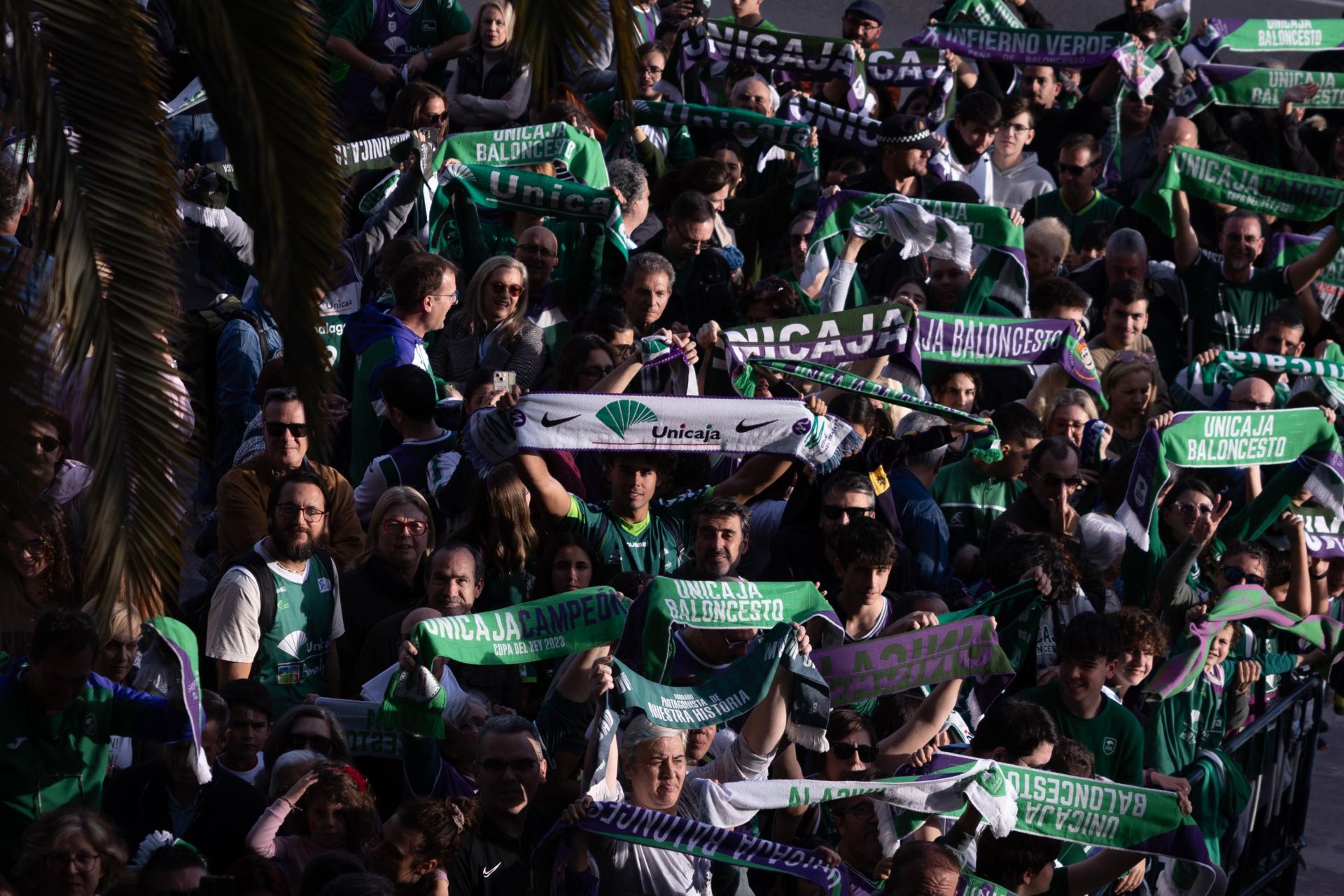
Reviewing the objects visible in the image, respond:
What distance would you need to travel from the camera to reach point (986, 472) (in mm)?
9180

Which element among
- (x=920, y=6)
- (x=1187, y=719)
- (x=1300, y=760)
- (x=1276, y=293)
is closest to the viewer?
(x=1187, y=719)

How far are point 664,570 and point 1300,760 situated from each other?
317cm

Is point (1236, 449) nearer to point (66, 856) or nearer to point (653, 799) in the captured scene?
point (653, 799)

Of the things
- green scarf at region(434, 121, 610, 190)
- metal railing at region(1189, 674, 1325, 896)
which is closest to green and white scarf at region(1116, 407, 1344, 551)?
metal railing at region(1189, 674, 1325, 896)

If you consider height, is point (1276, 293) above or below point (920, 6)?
below

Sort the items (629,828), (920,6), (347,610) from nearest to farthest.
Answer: (629,828), (347,610), (920,6)

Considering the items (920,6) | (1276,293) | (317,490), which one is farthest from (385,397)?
(920,6)

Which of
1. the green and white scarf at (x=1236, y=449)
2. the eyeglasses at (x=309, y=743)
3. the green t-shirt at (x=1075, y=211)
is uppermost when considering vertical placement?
the green t-shirt at (x=1075, y=211)

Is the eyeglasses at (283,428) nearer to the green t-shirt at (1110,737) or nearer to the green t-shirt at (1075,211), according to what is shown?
the green t-shirt at (1110,737)

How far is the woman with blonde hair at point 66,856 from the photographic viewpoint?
6012 mm

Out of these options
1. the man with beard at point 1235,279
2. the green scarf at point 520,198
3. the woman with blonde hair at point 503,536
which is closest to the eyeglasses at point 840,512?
the woman with blonde hair at point 503,536

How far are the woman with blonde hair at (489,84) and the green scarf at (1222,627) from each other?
521 centimetres

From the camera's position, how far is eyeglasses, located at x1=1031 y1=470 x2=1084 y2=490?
344 inches

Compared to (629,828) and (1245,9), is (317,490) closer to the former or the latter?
(629,828)
